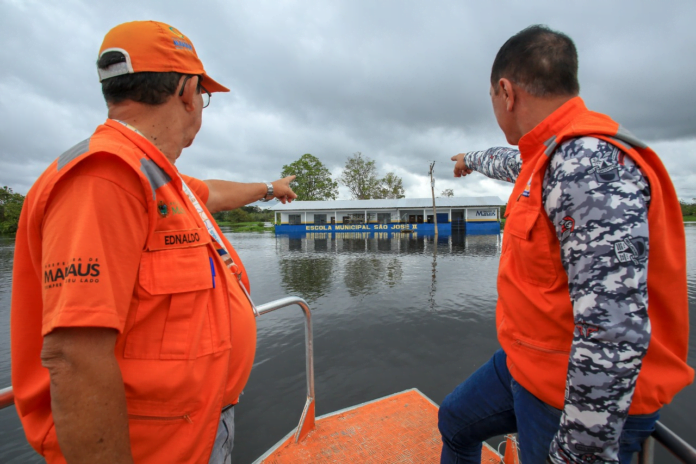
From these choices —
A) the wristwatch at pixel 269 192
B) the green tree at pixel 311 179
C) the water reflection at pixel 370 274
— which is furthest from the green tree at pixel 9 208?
the wristwatch at pixel 269 192

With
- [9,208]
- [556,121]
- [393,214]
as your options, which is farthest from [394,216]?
[9,208]

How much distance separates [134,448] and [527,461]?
1369mm

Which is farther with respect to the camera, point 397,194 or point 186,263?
point 397,194

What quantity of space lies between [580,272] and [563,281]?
0.17 m

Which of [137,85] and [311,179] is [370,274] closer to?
[137,85]

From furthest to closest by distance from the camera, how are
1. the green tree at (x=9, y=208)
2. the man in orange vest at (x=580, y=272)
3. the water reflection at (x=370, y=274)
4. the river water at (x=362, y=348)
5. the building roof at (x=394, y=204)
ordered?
the green tree at (x=9, y=208), the building roof at (x=394, y=204), the water reflection at (x=370, y=274), the river water at (x=362, y=348), the man in orange vest at (x=580, y=272)

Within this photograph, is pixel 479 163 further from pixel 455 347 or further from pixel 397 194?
pixel 397 194

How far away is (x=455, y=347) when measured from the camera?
5992 mm

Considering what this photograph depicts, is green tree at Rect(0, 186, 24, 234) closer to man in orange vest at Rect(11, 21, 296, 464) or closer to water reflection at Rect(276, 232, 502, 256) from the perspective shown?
water reflection at Rect(276, 232, 502, 256)

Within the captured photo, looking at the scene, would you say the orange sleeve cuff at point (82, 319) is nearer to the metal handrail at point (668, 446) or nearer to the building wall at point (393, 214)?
the metal handrail at point (668, 446)

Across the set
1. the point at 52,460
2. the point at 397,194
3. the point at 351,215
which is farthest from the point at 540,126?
the point at 397,194

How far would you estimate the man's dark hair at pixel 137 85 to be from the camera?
1.08 meters

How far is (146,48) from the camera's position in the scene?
110cm

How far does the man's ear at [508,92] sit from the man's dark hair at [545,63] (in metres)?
0.03
